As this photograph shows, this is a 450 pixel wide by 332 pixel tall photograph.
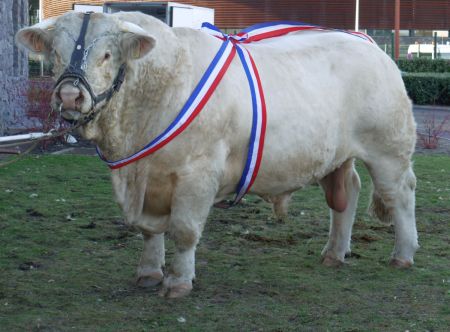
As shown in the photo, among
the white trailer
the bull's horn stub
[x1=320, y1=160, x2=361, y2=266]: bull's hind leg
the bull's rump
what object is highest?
the white trailer

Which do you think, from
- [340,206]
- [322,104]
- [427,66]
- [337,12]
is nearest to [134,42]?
[322,104]

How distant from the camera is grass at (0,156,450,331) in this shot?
5727 millimetres

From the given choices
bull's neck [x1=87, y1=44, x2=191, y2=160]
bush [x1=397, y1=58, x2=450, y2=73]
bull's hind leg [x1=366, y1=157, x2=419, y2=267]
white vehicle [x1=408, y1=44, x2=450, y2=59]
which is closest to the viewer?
→ bull's neck [x1=87, y1=44, x2=191, y2=160]

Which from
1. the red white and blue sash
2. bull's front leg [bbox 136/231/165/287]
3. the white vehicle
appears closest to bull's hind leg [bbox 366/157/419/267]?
the red white and blue sash

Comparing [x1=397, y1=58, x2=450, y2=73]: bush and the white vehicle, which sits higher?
the white vehicle

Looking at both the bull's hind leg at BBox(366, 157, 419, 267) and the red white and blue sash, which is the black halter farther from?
the bull's hind leg at BBox(366, 157, 419, 267)

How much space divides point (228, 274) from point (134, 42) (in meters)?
2.00

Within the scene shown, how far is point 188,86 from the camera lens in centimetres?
612

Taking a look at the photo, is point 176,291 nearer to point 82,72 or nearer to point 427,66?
point 82,72

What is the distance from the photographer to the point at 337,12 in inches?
1896

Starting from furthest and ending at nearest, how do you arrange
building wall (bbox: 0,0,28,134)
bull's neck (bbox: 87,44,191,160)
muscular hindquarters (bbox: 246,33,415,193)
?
building wall (bbox: 0,0,28,134)
muscular hindquarters (bbox: 246,33,415,193)
bull's neck (bbox: 87,44,191,160)

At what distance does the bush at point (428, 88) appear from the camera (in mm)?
28219

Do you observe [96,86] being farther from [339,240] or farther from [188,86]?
[339,240]

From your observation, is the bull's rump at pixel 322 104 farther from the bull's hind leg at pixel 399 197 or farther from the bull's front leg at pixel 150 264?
the bull's front leg at pixel 150 264
